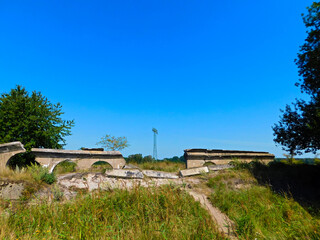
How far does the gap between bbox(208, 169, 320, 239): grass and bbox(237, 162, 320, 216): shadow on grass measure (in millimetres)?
949

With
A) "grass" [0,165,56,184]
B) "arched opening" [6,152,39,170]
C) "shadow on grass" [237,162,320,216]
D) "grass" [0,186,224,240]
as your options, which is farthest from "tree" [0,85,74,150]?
"shadow on grass" [237,162,320,216]

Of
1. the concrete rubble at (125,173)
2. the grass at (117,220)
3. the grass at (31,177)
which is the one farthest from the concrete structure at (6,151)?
the grass at (117,220)

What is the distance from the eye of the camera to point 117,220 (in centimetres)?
506

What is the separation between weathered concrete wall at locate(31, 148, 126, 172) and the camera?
520 inches

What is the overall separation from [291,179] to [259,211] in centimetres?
592

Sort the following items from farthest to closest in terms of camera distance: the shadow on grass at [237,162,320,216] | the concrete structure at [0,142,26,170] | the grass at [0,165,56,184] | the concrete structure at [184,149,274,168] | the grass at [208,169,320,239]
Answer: the concrete structure at [184,149,274,168] < the concrete structure at [0,142,26,170] < the shadow on grass at [237,162,320,216] < the grass at [0,165,56,184] < the grass at [208,169,320,239]

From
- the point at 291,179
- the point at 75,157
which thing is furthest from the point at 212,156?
the point at 75,157

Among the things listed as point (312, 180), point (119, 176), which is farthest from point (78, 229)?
point (312, 180)

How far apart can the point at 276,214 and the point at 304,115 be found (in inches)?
301

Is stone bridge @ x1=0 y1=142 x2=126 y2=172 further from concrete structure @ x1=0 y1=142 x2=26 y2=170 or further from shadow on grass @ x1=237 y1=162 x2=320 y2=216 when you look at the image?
shadow on grass @ x1=237 y1=162 x2=320 y2=216

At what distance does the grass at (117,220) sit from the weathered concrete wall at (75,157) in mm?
8296

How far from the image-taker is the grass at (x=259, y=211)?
495cm

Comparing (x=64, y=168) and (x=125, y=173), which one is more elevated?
(x=64, y=168)

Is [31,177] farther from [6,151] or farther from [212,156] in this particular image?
[212,156]
